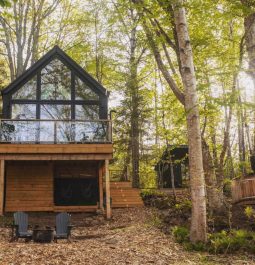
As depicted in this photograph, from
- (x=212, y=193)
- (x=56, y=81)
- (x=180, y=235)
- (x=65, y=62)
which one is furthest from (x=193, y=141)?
(x=65, y=62)

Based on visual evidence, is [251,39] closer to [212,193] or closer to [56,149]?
[212,193]

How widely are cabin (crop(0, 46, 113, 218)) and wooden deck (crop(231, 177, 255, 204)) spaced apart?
5.58m

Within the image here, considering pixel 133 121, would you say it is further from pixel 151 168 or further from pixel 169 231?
pixel 169 231

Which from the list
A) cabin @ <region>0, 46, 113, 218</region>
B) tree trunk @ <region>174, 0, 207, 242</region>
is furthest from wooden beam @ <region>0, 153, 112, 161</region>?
tree trunk @ <region>174, 0, 207, 242</region>

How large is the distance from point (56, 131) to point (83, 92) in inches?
116

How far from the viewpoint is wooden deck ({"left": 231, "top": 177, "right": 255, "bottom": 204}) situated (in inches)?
551

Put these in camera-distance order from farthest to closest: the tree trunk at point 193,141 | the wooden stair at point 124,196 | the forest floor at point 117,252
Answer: the wooden stair at point 124,196 → the tree trunk at point 193,141 → the forest floor at point 117,252

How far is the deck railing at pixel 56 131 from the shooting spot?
1488cm

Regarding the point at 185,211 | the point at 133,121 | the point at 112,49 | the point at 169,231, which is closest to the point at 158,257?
the point at 169,231

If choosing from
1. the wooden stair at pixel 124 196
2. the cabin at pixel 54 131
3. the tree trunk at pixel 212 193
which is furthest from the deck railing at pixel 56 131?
the tree trunk at pixel 212 193

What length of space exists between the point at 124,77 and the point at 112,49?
277 cm

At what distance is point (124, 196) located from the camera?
56.3ft

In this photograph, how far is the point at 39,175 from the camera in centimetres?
1638

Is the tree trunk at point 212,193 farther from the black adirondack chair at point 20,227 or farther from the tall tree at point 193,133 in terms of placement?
the black adirondack chair at point 20,227
